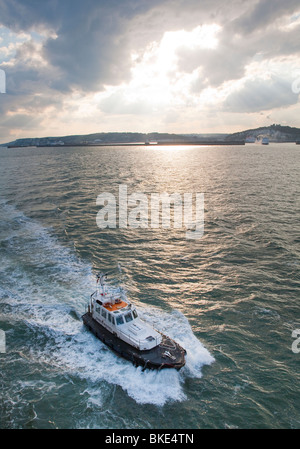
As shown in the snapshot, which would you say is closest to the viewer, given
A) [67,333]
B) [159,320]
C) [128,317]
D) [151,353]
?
[151,353]

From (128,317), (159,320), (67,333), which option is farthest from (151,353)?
(67,333)

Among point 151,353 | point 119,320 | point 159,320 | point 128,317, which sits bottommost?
point 159,320

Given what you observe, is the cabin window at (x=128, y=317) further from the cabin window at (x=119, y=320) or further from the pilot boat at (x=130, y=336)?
the cabin window at (x=119, y=320)

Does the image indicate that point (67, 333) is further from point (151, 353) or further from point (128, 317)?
point (151, 353)

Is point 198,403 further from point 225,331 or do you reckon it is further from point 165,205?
point 165,205

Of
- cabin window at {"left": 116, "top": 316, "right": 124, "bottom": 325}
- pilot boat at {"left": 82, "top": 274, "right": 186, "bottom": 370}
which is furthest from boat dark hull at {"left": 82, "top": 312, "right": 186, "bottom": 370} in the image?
cabin window at {"left": 116, "top": 316, "right": 124, "bottom": 325}

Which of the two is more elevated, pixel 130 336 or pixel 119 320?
pixel 119 320
